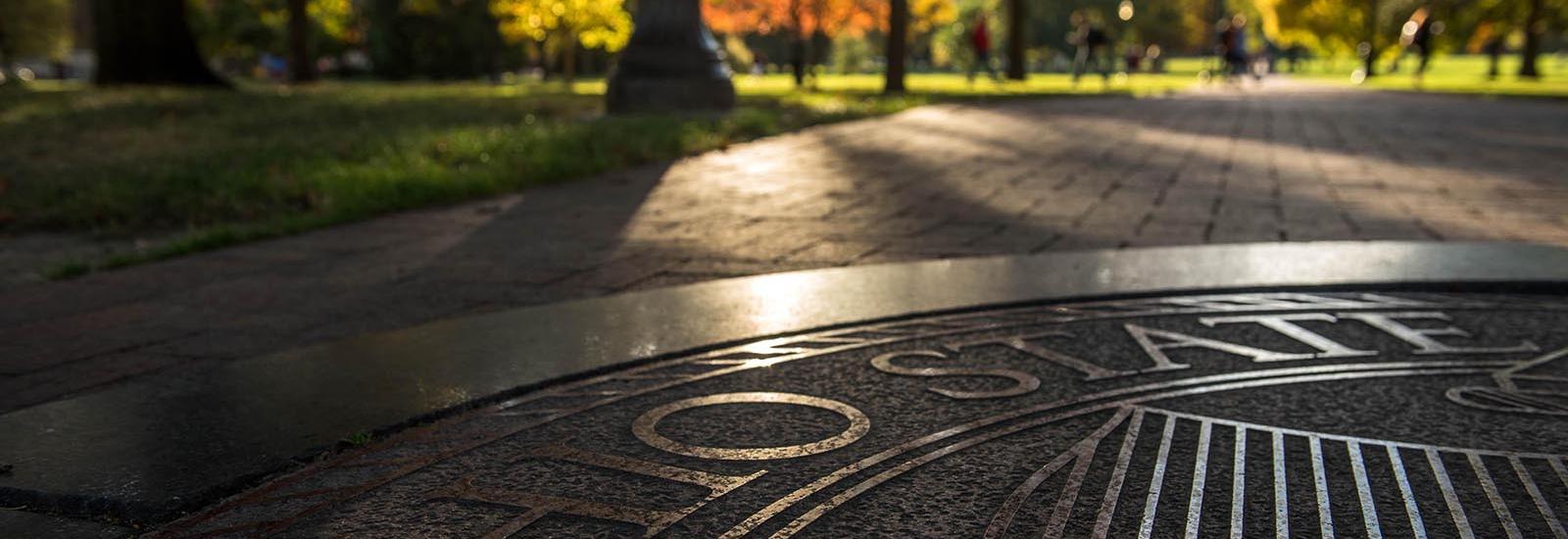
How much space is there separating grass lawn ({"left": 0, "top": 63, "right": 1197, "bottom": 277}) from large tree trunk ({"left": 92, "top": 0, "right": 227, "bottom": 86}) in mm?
1514

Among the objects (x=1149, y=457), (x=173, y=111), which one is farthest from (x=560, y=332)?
(x=173, y=111)

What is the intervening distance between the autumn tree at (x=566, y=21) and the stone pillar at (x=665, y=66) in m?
22.4

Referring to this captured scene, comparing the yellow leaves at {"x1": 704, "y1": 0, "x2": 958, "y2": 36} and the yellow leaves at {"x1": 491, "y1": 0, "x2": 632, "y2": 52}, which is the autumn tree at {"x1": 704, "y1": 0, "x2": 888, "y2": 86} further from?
the yellow leaves at {"x1": 491, "y1": 0, "x2": 632, "y2": 52}

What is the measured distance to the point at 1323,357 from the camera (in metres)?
3.39

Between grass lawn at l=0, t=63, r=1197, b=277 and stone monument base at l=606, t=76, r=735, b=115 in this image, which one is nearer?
grass lawn at l=0, t=63, r=1197, b=277

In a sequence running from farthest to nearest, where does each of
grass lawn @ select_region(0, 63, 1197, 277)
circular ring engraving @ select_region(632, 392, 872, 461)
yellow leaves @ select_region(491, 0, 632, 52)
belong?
yellow leaves @ select_region(491, 0, 632, 52) → grass lawn @ select_region(0, 63, 1197, 277) → circular ring engraving @ select_region(632, 392, 872, 461)

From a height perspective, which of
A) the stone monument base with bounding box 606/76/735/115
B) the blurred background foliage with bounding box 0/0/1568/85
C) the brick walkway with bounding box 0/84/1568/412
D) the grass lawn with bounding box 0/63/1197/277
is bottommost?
the brick walkway with bounding box 0/84/1568/412

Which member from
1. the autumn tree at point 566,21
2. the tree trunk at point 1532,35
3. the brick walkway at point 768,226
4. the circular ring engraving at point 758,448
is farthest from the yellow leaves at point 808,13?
the circular ring engraving at point 758,448

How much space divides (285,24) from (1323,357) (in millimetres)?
43464

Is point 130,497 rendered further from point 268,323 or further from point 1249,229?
point 1249,229

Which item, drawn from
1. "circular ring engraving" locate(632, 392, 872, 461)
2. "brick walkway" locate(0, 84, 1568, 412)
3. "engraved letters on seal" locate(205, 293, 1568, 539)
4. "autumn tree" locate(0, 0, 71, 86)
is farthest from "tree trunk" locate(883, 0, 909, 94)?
"autumn tree" locate(0, 0, 71, 86)

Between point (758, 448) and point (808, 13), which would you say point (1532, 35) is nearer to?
point (808, 13)

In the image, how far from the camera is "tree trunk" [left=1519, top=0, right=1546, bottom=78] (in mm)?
30844

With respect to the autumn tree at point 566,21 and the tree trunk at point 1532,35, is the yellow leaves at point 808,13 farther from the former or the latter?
the tree trunk at point 1532,35
